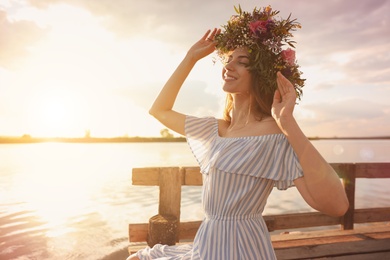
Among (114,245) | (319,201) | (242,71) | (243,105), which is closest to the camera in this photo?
(319,201)

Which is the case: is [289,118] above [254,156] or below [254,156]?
above

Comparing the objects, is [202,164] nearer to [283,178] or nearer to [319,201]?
[283,178]

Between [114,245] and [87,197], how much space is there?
33.0 ft

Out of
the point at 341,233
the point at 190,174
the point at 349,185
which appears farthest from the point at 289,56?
the point at 349,185

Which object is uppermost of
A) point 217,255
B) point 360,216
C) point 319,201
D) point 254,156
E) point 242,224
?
point 254,156

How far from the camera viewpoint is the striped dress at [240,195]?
2051 millimetres

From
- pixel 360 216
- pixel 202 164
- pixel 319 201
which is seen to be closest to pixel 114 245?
pixel 360 216

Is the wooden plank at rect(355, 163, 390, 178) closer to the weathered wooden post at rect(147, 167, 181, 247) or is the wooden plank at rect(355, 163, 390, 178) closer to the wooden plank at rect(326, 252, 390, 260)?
the wooden plank at rect(326, 252, 390, 260)

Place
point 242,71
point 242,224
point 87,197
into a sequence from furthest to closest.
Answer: point 87,197, point 242,71, point 242,224

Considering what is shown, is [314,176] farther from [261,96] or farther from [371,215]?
[371,215]

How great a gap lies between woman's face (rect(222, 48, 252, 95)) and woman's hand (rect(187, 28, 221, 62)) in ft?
1.07

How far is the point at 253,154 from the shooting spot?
81.7 inches

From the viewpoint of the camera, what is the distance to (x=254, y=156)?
81.7 inches

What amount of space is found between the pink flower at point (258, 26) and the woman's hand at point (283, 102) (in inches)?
18.0
